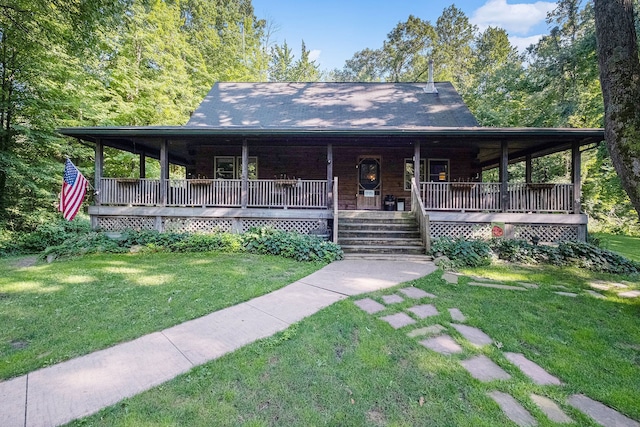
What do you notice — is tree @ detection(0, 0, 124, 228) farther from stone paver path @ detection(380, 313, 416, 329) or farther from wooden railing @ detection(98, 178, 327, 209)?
stone paver path @ detection(380, 313, 416, 329)

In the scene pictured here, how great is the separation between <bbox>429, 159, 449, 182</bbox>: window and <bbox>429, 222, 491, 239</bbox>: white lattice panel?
11.2 feet

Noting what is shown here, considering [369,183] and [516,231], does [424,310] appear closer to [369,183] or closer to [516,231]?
[516,231]

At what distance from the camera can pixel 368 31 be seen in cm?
2477

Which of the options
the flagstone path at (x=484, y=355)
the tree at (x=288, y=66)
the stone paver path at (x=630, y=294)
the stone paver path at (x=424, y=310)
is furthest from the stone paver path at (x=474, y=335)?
the tree at (x=288, y=66)

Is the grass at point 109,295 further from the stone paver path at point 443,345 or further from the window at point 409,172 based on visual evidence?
the window at point 409,172

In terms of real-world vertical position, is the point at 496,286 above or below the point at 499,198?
below

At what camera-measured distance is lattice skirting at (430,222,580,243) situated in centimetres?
809

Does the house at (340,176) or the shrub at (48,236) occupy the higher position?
the house at (340,176)

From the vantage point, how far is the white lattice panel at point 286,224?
869cm

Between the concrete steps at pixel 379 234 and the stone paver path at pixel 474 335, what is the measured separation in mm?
3663

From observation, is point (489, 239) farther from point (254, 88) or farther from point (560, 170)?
point (560, 170)

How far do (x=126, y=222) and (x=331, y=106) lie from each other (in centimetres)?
851

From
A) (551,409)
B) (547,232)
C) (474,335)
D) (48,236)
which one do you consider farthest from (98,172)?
(547,232)

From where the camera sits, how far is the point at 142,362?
2637 mm
